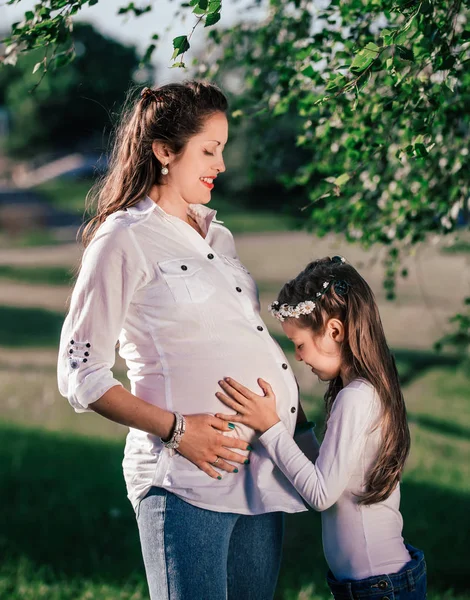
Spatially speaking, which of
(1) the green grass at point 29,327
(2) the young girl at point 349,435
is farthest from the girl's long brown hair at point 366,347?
(1) the green grass at point 29,327

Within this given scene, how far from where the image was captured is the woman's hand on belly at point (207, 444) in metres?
2.18

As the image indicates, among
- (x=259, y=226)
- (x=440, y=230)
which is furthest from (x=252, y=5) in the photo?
(x=259, y=226)

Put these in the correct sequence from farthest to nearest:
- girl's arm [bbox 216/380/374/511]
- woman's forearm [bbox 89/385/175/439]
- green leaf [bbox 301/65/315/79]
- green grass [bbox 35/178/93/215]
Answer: green grass [bbox 35/178/93/215]
green leaf [bbox 301/65/315/79]
girl's arm [bbox 216/380/374/511]
woman's forearm [bbox 89/385/175/439]

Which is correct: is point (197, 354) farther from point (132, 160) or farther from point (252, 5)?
point (252, 5)

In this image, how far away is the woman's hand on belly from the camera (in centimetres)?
218

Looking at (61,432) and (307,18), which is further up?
(307,18)

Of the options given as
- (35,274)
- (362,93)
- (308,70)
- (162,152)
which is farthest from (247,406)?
(35,274)

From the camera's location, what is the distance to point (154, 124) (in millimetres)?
2352

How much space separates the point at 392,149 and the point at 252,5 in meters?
1.09

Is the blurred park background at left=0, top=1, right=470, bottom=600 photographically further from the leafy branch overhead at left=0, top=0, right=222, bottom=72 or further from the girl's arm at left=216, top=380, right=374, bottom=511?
the girl's arm at left=216, top=380, right=374, bottom=511

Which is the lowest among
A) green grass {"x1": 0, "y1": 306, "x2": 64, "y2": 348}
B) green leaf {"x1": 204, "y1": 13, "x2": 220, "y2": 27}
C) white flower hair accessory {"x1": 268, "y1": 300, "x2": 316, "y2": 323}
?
green grass {"x1": 0, "y1": 306, "x2": 64, "y2": 348}

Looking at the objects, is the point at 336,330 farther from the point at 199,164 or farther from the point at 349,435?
the point at 199,164

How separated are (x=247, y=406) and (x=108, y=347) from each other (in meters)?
0.39

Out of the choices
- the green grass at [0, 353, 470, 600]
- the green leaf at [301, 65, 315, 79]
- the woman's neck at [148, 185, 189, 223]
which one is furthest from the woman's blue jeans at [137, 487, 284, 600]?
the green grass at [0, 353, 470, 600]
